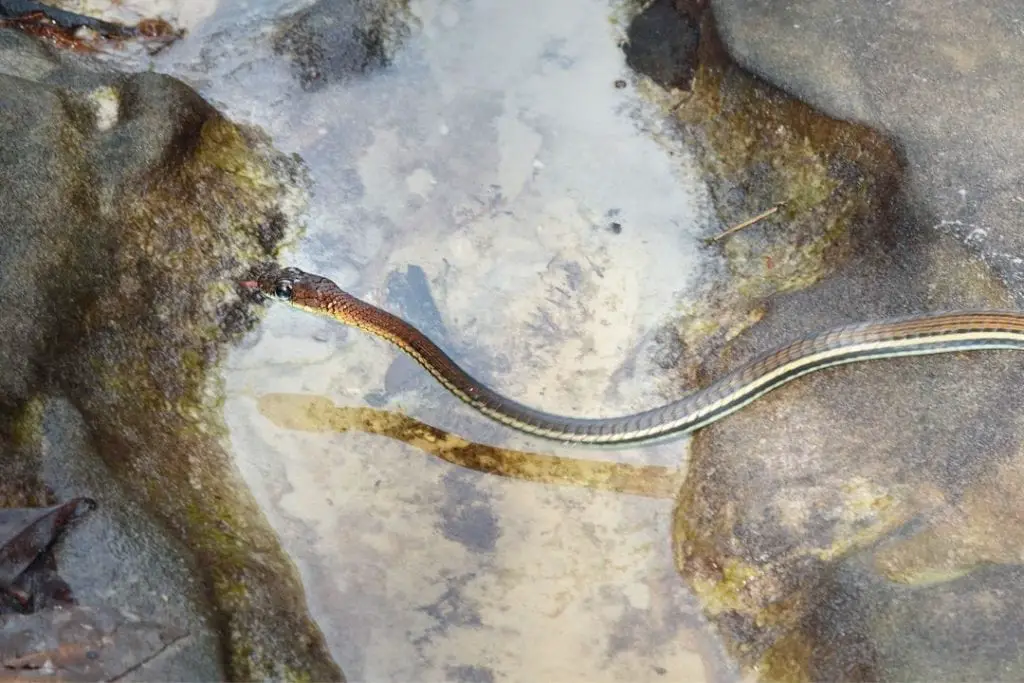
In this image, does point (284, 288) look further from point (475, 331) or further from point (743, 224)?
point (743, 224)

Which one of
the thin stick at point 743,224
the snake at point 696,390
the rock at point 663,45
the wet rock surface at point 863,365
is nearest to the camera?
the wet rock surface at point 863,365

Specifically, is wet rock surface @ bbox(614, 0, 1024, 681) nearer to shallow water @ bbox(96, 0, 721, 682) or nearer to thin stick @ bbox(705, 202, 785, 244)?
thin stick @ bbox(705, 202, 785, 244)

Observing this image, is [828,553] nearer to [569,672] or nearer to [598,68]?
[569,672]

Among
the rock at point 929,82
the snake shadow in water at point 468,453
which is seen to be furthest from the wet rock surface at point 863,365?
the snake shadow in water at point 468,453

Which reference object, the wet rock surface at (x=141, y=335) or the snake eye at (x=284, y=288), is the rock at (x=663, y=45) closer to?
the wet rock surface at (x=141, y=335)

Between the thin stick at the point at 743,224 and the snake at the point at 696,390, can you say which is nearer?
the snake at the point at 696,390

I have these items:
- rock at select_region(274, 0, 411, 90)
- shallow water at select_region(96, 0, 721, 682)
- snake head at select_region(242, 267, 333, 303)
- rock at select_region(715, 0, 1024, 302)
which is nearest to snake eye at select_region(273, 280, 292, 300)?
snake head at select_region(242, 267, 333, 303)

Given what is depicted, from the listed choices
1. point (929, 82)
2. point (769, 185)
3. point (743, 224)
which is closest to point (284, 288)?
point (743, 224)
